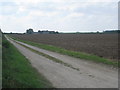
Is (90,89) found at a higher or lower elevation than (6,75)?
lower

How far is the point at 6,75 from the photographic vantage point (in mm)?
9305

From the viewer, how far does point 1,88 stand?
8062mm

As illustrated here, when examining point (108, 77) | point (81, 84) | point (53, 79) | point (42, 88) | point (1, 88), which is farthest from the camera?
point (108, 77)

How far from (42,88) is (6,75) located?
169cm

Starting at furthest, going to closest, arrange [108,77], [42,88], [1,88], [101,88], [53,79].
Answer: [108,77] → [53,79] → [101,88] → [42,88] → [1,88]

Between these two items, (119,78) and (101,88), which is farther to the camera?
(119,78)

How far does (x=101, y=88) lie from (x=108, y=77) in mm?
2773

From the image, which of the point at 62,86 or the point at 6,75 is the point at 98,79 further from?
the point at 6,75

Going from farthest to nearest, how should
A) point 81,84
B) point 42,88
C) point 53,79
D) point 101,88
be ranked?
1. point 53,79
2. point 81,84
3. point 101,88
4. point 42,88

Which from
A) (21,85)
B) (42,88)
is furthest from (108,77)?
(21,85)

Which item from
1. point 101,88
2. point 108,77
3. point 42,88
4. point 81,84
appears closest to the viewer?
point 42,88

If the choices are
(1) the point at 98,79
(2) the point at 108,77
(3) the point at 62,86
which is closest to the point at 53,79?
(3) the point at 62,86

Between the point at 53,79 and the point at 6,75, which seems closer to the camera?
the point at 6,75

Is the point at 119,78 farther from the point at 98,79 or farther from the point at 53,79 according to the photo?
the point at 53,79
